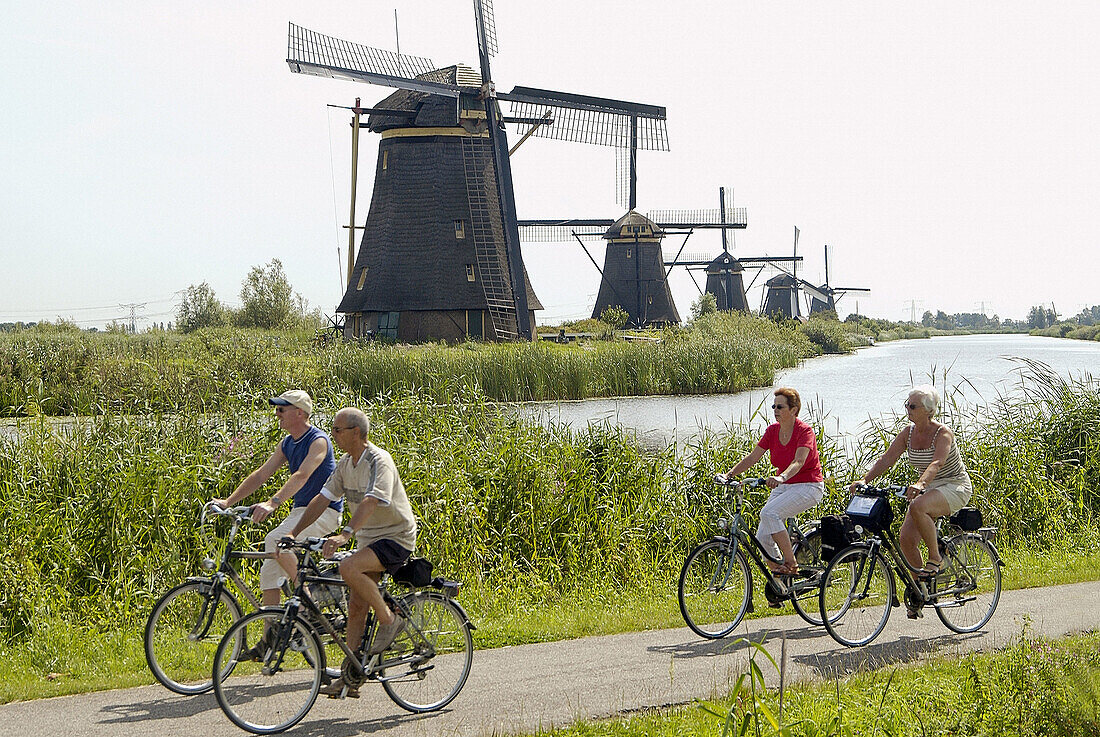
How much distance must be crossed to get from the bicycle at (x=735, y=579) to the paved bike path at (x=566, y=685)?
5.7 inches

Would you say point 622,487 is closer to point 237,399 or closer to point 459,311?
point 237,399

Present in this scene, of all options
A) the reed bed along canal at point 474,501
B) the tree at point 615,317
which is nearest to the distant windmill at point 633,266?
the tree at point 615,317

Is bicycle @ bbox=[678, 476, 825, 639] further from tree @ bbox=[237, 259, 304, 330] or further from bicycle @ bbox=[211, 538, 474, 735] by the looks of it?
tree @ bbox=[237, 259, 304, 330]

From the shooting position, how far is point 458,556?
292 inches

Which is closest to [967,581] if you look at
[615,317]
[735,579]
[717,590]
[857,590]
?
[857,590]

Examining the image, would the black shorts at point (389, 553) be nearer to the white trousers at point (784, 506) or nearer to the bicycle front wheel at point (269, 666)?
the bicycle front wheel at point (269, 666)

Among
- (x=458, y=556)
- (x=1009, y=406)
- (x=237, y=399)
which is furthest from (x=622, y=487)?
(x=1009, y=406)

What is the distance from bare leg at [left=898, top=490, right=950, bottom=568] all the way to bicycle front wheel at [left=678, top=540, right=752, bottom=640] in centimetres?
104

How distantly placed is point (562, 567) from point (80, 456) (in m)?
3.79

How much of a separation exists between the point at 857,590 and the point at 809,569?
0.30 meters

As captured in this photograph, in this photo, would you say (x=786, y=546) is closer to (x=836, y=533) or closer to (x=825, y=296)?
(x=836, y=533)

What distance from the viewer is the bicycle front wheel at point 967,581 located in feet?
20.2

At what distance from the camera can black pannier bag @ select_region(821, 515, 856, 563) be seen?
5.96 metres

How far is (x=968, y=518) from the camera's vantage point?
20.5 feet
